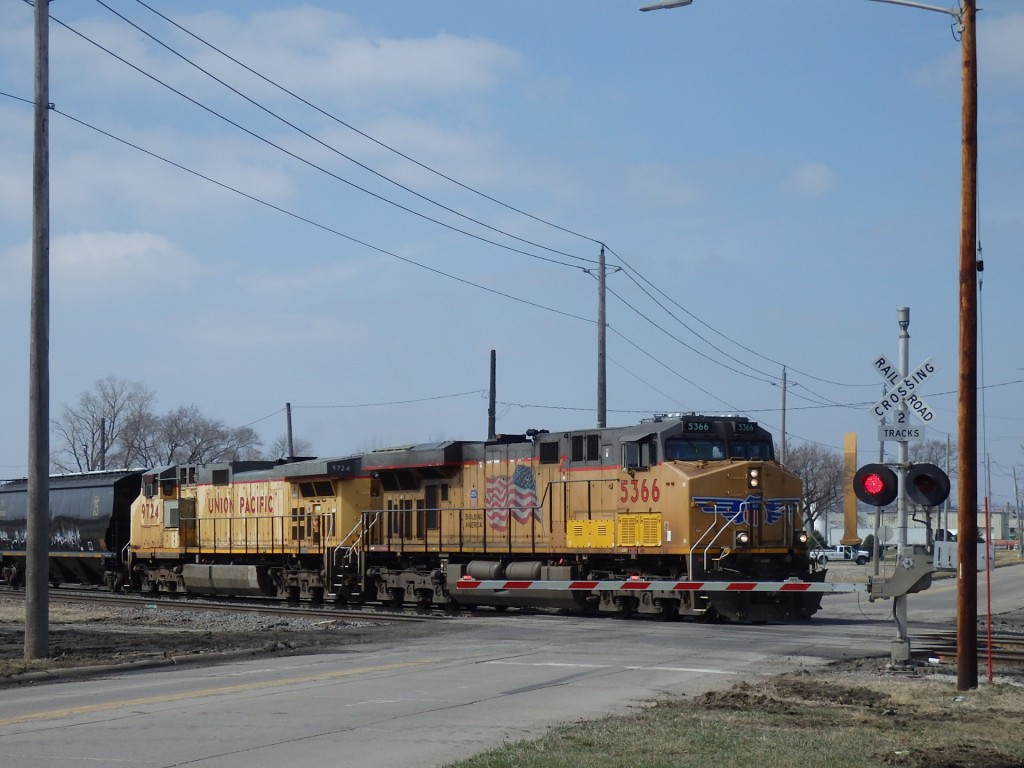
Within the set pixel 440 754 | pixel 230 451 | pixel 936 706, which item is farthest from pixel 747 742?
pixel 230 451

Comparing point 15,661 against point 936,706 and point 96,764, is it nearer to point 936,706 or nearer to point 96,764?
point 96,764

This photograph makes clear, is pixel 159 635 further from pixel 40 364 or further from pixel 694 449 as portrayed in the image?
pixel 694 449

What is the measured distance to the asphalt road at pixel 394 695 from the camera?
32.0 feet

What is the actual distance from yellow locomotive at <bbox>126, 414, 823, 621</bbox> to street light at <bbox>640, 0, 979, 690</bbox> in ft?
16.4

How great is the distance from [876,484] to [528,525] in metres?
12.8

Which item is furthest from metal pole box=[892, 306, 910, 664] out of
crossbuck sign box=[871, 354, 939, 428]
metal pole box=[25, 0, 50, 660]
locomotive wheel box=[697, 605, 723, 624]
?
metal pole box=[25, 0, 50, 660]

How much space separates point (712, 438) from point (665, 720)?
1375 centimetres

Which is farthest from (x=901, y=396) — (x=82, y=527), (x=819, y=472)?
(x=819, y=472)

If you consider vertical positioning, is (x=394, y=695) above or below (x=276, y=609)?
above

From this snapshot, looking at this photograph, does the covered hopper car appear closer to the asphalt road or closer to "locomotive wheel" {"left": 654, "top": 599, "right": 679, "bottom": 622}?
the asphalt road

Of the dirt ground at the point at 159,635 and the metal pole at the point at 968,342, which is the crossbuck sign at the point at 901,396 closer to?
the metal pole at the point at 968,342

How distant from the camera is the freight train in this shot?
23.4 m

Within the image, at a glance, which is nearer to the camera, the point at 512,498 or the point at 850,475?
the point at 850,475

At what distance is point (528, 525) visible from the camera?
26.4 metres
